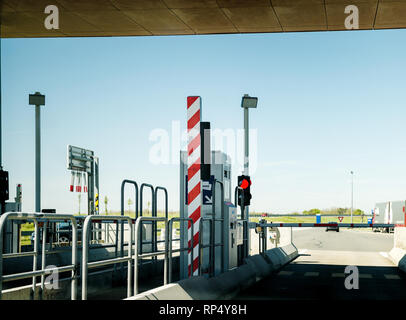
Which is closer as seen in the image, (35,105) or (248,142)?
(248,142)

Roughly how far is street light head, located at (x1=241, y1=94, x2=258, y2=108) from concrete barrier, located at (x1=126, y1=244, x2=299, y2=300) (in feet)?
22.8

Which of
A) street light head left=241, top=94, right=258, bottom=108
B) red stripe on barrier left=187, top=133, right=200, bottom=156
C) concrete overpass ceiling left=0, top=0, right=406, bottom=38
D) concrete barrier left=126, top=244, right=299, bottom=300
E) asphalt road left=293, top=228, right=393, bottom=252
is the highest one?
concrete overpass ceiling left=0, top=0, right=406, bottom=38

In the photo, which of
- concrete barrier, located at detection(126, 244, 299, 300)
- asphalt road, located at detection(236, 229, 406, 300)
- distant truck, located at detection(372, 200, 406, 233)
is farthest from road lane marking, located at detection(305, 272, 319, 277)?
distant truck, located at detection(372, 200, 406, 233)

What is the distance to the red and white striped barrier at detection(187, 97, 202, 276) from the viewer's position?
396 inches

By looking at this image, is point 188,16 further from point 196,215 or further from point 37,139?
point 37,139

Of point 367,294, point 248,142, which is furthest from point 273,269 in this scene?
point 248,142

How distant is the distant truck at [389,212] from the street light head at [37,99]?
33680mm

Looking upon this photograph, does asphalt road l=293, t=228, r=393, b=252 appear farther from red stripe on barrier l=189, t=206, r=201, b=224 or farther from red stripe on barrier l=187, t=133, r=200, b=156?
red stripe on barrier l=187, t=133, r=200, b=156

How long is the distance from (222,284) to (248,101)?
13641mm

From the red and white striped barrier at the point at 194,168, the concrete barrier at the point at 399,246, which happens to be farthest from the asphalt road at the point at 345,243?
the red and white striped barrier at the point at 194,168

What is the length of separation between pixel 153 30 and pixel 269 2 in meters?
3.23

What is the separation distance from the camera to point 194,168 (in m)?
10.2
